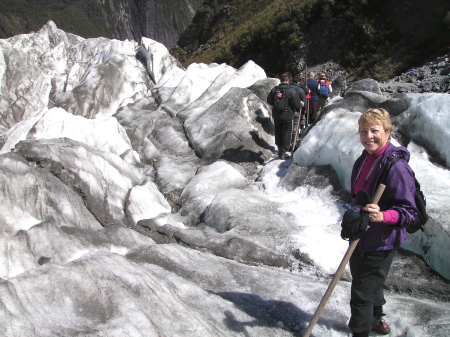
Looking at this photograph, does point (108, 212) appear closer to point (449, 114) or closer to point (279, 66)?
point (449, 114)

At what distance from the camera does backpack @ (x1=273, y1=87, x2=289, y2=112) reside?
930cm

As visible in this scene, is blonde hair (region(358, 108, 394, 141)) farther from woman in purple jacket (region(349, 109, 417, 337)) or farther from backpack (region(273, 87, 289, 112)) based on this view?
backpack (region(273, 87, 289, 112))

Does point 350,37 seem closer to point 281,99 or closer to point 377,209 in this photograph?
point 281,99

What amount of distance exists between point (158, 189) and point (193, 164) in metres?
1.84

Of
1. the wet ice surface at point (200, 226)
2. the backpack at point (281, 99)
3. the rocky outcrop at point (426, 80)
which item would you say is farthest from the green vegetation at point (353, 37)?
the wet ice surface at point (200, 226)

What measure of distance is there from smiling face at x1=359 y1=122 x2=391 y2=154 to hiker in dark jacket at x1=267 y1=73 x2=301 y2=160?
6.33m

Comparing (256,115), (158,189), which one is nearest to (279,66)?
(256,115)

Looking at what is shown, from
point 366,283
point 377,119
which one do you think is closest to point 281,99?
point 377,119

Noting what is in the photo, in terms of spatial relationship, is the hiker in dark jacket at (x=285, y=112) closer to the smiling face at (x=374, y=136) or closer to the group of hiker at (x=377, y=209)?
the group of hiker at (x=377, y=209)

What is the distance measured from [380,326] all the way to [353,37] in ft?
97.0

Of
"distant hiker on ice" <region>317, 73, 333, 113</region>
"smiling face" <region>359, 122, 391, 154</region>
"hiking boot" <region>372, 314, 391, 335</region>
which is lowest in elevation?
"hiking boot" <region>372, 314, 391, 335</region>

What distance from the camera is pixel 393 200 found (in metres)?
2.93

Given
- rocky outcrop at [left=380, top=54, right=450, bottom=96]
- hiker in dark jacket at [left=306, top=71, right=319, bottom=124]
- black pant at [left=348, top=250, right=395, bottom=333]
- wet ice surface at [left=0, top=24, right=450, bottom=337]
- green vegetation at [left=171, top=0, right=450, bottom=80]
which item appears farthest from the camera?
green vegetation at [left=171, top=0, right=450, bottom=80]

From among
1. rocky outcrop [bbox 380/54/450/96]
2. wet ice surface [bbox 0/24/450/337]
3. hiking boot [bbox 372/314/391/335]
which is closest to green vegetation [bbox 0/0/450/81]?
rocky outcrop [bbox 380/54/450/96]
